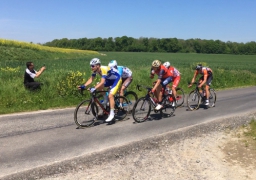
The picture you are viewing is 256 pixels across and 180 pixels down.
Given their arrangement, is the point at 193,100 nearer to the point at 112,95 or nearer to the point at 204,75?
the point at 204,75

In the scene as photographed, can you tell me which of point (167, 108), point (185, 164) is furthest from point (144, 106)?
point (185, 164)

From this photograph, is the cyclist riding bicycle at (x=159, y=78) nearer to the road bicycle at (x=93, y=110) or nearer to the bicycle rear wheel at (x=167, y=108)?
the bicycle rear wheel at (x=167, y=108)

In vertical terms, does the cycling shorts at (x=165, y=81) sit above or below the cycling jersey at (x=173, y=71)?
below

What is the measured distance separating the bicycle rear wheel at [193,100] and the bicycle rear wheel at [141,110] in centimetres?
278

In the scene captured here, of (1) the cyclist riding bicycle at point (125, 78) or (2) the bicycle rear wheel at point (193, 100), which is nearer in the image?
(1) the cyclist riding bicycle at point (125, 78)

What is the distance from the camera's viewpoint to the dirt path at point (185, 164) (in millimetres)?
5223

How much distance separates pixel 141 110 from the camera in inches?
359

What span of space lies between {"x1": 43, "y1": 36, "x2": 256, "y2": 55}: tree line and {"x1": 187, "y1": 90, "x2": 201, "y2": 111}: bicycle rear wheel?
9923 centimetres

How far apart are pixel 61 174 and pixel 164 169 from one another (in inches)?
79.3

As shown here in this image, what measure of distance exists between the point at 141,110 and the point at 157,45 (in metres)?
111

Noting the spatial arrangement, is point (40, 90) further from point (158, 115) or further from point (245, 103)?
point (245, 103)

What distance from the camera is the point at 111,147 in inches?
254

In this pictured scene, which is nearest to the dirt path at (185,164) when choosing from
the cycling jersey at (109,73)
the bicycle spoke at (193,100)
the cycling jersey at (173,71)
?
the cycling jersey at (109,73)

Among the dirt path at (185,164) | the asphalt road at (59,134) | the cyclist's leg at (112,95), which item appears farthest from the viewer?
the cyclist's leg at (112,95)
